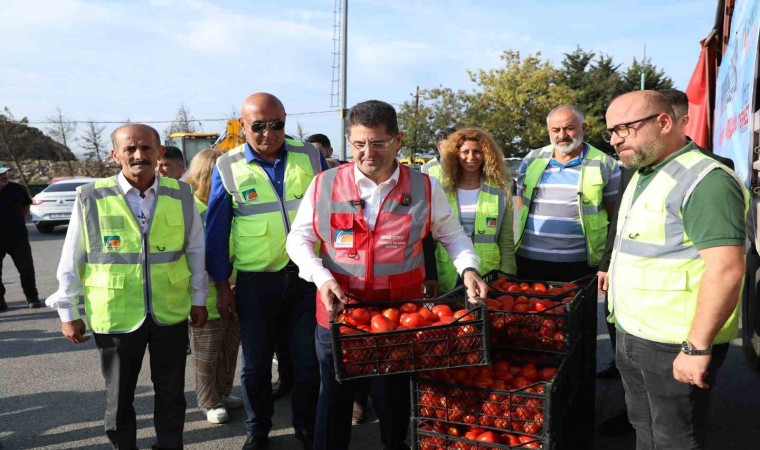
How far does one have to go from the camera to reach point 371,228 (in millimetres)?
2727

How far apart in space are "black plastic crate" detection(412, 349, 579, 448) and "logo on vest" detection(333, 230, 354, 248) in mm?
696

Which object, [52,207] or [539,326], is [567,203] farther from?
[52,207]

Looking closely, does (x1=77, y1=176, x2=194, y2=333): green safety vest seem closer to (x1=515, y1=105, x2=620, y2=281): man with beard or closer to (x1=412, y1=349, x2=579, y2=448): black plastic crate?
(x1=412, y1=349, x2=579, y2=448): black plastic crate

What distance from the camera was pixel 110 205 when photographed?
2.98 meters

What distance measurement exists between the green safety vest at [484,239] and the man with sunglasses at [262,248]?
39.5 inches

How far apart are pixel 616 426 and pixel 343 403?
2.00 metres

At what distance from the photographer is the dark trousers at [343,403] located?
2861 mm

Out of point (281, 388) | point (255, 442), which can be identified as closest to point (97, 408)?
point (281, 388)

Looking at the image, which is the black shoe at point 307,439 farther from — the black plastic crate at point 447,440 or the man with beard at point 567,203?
the man with beard at point 567,203

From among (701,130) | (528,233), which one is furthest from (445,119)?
(528,233)

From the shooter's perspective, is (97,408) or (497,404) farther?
(97,408)

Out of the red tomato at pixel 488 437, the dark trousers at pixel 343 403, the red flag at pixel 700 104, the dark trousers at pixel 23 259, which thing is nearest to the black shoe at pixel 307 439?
the dark trousers at pixel 343 403

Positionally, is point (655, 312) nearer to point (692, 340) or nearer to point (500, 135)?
point (692, 340)

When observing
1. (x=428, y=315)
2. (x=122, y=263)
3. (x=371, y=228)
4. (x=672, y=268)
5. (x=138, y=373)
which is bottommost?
(x=138, y=373)
